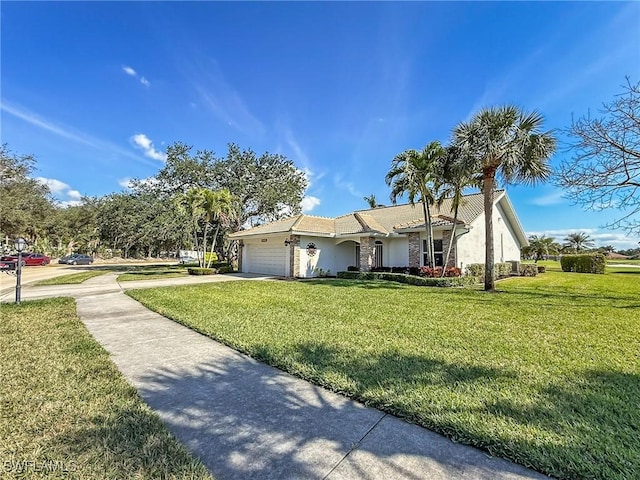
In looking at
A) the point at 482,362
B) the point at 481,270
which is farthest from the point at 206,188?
the point at 482,362

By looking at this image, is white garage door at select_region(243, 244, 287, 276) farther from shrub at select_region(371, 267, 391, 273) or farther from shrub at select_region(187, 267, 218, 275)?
shrub at select_region(371, 267, 391, 273)

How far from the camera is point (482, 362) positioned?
14.3 ft

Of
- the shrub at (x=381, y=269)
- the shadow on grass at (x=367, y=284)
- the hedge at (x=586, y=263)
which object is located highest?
the hedge at (x=586, y=263)

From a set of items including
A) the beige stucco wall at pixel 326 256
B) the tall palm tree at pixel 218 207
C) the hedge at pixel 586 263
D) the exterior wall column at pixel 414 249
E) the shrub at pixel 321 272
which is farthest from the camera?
the hedge at pixel 586 263

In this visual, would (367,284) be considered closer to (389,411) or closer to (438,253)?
(438,253)

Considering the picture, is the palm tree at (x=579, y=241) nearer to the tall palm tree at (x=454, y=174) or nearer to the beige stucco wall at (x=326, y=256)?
the tall palm tree at (x=454, y=174)

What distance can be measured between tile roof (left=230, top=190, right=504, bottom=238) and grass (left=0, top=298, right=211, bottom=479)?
14003 mm

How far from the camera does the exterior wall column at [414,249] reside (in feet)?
58.4

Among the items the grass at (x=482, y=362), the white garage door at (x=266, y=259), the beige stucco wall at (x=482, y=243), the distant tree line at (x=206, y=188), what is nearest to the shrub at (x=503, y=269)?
the beige stucco wall at (x=482, y=243)

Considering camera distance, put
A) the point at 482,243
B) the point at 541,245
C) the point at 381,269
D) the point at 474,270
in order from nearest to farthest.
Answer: the point at 474,270 → the point at 482,243 → the point at 381,269 → the point at 541,245

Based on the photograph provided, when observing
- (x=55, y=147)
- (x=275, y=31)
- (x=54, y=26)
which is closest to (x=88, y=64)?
(x=54, y=26)

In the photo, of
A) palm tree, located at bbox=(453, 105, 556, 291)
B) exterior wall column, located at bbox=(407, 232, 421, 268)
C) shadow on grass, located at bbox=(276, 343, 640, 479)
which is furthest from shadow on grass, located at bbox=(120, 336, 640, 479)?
exterior wall column, located at bbox=(407, 232, 421, 268)

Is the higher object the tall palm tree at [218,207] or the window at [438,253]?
the tall palm tree at [218,207]

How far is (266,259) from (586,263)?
2470 cm
